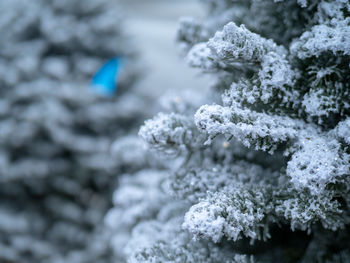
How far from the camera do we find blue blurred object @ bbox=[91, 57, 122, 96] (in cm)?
213

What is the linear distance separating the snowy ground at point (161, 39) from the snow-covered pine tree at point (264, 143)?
1445mm

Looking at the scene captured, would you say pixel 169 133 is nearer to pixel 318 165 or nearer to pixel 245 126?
pixel 245 126

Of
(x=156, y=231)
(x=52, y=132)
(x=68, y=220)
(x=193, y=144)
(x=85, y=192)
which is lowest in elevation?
(x=156, y=231)

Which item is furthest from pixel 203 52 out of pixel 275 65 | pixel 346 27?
pixel 346 27

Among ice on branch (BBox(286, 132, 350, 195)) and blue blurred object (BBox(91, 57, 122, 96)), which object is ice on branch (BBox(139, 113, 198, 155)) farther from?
blue blurred object (BBox(91, 57, 122, 96))

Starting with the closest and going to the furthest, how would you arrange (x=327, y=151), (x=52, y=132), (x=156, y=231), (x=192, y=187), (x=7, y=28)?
(x=327, y=151) → (x=192, y=187) → (x=156, y=231) → (x=52, y=132) → (x=7, y=28)

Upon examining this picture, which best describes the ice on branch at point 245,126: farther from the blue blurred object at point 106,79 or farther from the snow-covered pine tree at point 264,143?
the blue blurred object at point 106,79

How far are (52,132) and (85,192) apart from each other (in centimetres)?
47

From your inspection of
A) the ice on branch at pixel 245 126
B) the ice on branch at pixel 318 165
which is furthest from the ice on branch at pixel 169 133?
the ice on branch at pixel 318 165

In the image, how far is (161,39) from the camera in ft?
13.1

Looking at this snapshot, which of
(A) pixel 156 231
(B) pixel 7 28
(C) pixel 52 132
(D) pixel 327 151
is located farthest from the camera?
(B) pixel 7 28

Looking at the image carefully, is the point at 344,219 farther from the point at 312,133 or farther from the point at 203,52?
the point at 203,52

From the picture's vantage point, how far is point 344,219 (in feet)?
2.77

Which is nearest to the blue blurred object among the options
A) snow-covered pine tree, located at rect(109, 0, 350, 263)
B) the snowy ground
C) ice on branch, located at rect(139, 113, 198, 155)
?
the snowy ground
